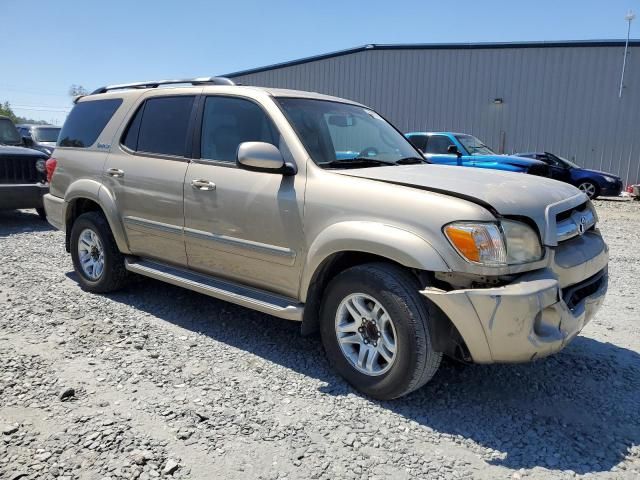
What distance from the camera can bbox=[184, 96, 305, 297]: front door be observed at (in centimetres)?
354

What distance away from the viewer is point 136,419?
2.95 meters

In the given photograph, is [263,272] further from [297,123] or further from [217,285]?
[297,123]

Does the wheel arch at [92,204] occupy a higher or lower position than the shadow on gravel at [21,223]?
higher

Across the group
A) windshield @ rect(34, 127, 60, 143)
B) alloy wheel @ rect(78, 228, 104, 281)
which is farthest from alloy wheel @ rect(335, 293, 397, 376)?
windshield @ rect(34, 127, 60, 143)

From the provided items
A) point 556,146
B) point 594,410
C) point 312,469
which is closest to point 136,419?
point 312,469

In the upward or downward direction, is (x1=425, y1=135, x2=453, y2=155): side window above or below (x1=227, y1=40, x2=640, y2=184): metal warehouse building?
below

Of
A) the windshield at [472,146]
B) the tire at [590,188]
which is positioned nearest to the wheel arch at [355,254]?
the windshield at [472,146]

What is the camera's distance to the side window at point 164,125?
4.35 m

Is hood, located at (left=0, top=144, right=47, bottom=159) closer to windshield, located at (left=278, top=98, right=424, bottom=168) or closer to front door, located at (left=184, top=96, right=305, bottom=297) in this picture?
front door, located at (left=184, top=96, right=305, bottom=297)

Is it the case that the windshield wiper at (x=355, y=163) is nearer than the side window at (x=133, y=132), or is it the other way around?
the windshield wiper at (x=355, y=163)

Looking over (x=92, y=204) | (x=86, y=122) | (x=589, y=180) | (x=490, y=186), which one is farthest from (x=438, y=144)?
(x=490, y=186)

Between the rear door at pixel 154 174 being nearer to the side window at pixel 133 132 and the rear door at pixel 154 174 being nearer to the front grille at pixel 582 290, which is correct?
the side window at pixel 133 132

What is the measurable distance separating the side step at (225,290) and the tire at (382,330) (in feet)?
0.91

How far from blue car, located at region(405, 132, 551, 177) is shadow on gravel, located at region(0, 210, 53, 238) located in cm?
799
